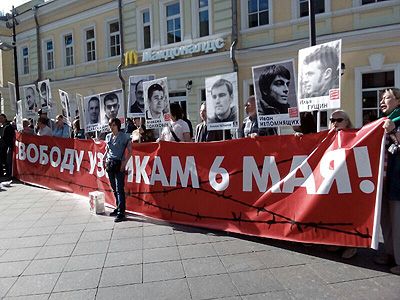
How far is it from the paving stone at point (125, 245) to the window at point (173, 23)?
45.0 feet

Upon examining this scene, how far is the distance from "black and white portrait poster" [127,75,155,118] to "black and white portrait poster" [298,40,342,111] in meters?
3.35

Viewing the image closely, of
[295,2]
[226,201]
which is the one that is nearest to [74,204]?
[226,201]

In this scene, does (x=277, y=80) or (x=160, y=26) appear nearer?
(x=277, y=80)

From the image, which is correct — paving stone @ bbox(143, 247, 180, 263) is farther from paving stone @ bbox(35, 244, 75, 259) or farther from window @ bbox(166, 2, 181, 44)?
window @ bbox(166, 2, 181, 44)

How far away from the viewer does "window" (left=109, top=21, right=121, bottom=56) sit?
20.3m

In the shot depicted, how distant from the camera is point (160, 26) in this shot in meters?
18.0

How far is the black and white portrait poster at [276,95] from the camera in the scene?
520 cm

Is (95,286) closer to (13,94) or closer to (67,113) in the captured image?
(67,113)

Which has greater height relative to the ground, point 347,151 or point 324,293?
point 347,151

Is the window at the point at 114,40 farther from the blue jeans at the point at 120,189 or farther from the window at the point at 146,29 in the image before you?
the blue jeans at the point at 120,189

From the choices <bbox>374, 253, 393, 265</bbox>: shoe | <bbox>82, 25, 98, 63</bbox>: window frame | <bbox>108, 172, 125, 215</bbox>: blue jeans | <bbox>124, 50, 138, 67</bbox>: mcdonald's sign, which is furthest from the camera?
<bbox>82, 25, 98, 63</bbox>: window frame

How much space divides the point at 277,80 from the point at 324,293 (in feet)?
9.10

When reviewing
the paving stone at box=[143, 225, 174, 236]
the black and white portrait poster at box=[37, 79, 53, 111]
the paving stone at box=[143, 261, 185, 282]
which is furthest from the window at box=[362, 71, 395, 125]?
the paving stone at box=[143, 261, 185, 282]

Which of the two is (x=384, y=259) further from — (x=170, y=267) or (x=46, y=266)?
(x=46, y=266)
